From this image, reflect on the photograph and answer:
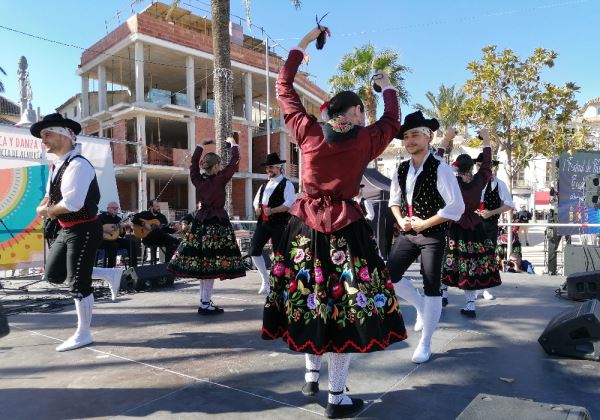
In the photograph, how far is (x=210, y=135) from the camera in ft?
86.2

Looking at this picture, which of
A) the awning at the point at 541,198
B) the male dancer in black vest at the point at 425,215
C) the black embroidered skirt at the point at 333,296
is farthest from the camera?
the awning at the point at 541,198

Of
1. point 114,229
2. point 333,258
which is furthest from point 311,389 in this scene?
point 114,229

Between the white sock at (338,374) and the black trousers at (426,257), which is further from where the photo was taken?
the black trousers at (426,257)

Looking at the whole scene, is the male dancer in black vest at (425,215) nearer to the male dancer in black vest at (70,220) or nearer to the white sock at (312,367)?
the white sock at (312,367)

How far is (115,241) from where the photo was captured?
29.5 ft

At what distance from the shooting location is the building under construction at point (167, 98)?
22.7m

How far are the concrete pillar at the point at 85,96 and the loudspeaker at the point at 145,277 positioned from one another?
2275cm

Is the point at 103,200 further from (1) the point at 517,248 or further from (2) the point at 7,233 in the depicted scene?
(1) the point at 517,248

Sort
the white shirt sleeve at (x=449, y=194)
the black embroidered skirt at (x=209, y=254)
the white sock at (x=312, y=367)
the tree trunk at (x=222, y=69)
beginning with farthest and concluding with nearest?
the tree trunk at (x=222, y=69) < the black embroidered skirt at (x=209, y=254) < the white shirt sleeve at (x=449, y=194) < the white sock at (x=312, y=367)

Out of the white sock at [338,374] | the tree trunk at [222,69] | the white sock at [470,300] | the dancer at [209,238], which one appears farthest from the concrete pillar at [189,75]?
the white sock at [338,374]

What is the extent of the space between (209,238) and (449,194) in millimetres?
2869

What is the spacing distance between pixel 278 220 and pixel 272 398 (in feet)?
11.1

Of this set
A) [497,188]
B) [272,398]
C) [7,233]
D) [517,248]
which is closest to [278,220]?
[497,188]

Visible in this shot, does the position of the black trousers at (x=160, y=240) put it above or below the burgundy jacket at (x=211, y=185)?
below
